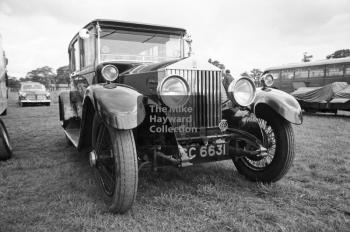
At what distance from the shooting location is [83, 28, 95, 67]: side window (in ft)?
12.3

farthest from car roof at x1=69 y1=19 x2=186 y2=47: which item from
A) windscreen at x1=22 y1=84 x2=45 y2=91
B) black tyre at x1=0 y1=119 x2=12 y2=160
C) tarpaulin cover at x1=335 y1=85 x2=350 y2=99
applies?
windscreen at x1=22 y1=84 x2=45 y2=91

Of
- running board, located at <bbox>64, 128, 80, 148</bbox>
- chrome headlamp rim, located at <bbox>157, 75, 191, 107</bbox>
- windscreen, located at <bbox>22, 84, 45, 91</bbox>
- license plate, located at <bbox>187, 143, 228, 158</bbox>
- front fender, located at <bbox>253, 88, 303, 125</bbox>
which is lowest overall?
running board, located at <bbox>64, 128, 80, 148</bbox>

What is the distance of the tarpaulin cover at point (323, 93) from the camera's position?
403 inches

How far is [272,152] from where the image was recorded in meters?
3.19

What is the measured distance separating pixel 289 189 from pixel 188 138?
4.20ft

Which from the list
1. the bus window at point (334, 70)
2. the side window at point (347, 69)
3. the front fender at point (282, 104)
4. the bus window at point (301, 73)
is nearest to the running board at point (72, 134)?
the front fender at point (282, 104)

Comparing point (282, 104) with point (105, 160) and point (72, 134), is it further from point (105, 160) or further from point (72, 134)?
point (72, 134)

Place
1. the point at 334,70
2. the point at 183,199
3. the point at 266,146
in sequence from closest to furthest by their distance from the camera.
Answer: the point at 183,199 < the point at 266,146 < the point at 334,70

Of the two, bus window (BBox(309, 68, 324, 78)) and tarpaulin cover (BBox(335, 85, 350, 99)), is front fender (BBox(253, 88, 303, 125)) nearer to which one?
tarpaulin cover (BBox(335, 85, 350, 99))

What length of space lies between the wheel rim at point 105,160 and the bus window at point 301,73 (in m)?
13.4

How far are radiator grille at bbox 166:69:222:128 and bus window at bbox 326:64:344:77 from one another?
11.9 meters

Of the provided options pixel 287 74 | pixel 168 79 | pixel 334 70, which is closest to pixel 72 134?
pixel 168 79

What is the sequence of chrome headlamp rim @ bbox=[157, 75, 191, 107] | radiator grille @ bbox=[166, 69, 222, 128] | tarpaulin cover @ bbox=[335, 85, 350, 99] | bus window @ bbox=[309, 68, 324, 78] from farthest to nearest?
bus window @ bbox=[309, 68, 324, 78] < tarpaulin cover @ bbox=[335, 85, 350, 99] < radiator grille @ bbox=[166, 69, 222, 128] < chrome headlamp rim @ bbox=[157, 75, 191, 107]

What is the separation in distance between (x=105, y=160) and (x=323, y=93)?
403 inches
